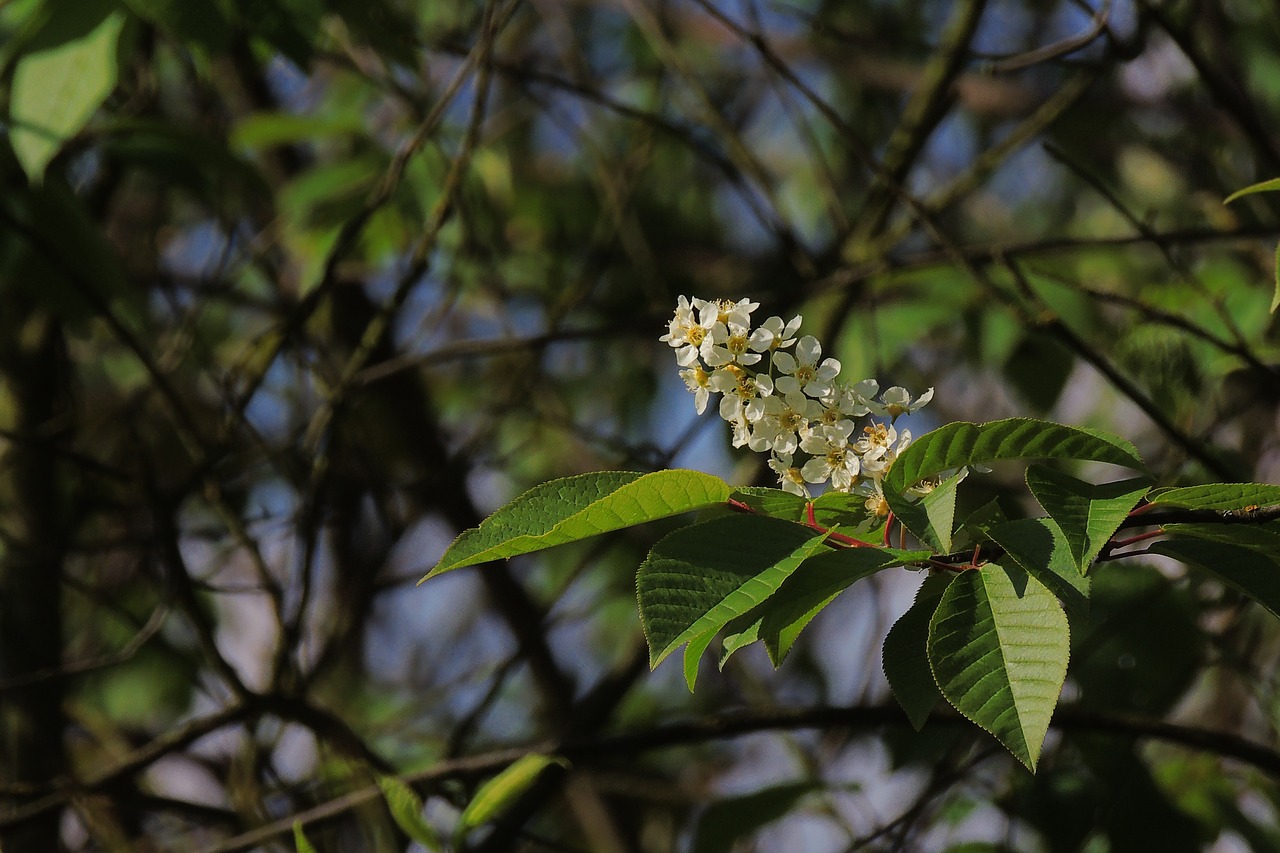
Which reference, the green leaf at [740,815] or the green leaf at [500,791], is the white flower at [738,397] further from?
the green leaf at [740,815]

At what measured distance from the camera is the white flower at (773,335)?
1144 mm

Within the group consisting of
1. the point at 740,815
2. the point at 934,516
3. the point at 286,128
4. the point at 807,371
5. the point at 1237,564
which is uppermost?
the point at 286,128

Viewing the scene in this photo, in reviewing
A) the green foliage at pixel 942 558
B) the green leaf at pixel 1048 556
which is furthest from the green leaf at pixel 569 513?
the green leaf at pixel 1048 556

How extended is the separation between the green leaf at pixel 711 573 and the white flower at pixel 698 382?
0.80ft

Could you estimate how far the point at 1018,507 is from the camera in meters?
2.04

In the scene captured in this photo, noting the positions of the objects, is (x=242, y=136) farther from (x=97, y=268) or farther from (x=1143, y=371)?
(x=1143, y=371)

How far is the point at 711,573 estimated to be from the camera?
929 mm

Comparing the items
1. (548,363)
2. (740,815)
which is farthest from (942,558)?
(548,363)

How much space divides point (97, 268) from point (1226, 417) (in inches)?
80.9

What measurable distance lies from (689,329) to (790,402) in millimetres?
118

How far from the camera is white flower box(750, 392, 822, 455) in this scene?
3.67 ft

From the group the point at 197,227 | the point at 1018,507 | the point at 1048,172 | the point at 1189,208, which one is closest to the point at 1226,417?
the point at 1018,507

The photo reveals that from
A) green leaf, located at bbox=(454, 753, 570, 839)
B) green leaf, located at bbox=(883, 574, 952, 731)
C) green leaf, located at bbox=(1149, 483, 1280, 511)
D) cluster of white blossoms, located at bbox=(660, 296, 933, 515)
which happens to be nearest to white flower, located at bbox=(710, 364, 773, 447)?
cluster of white blossoms, located at bbox=(660, 296, 933, 515)

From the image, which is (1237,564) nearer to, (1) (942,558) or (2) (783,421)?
(1) (942,558)
